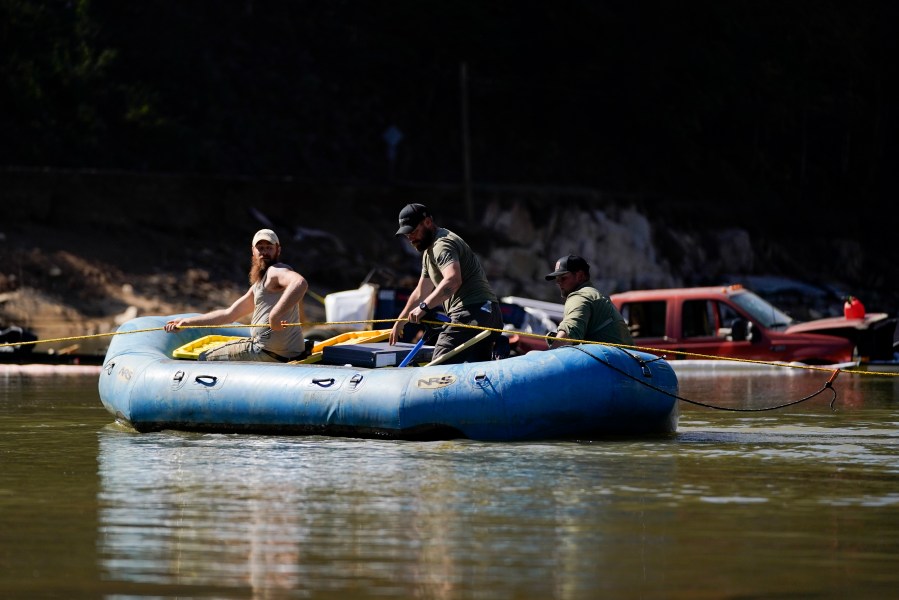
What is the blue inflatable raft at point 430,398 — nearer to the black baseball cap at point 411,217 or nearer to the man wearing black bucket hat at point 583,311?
the man wearing black bucket hat at point 583,311

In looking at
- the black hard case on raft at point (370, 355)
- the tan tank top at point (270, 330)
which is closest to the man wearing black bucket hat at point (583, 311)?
the black hard case on raft at point (370, 355)

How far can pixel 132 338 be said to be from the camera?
53.1 ft

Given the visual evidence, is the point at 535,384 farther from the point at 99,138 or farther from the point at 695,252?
the point at 695,252

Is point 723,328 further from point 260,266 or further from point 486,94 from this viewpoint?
point 486,94

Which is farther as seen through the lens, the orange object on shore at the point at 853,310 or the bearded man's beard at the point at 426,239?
the orange object on shore at the point at 853,310

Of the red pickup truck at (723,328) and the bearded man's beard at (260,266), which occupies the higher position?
the bearded man's beard at (260,266)

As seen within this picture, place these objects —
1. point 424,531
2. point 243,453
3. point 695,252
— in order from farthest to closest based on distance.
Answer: point 695,252
point 243,453
point 424,531

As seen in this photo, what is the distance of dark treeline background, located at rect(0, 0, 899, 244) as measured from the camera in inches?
1672

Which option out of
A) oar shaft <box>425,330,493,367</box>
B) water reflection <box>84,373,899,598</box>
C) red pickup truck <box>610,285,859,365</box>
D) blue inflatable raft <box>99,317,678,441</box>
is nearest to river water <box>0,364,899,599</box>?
water reflection <box>84,373,899,598</box>

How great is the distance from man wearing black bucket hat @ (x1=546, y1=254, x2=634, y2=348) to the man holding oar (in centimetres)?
223

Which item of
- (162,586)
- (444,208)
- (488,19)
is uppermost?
(488,19)

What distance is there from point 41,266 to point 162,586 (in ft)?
96.0

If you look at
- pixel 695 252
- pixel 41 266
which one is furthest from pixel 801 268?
pixel 41 266

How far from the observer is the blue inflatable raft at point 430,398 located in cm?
1296
